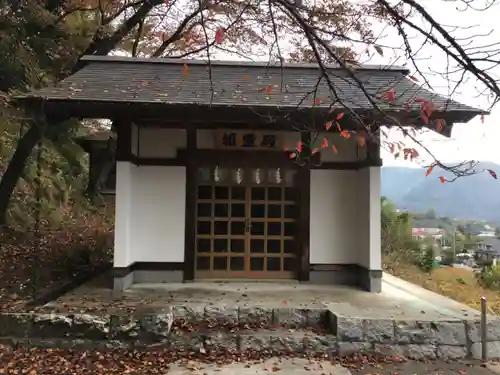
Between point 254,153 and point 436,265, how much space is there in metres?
8.19

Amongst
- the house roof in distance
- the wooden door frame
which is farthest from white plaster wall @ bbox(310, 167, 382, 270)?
the house roof in distance

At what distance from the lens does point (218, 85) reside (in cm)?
832

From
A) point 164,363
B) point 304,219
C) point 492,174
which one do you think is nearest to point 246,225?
point 304,219

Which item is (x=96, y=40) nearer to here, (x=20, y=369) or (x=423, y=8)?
(x=20, y=369)

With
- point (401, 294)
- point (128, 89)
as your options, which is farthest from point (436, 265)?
point (128, 89)

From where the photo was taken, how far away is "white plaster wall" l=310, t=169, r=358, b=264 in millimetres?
8625

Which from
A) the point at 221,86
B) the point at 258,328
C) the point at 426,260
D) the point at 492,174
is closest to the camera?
the point at 492,174

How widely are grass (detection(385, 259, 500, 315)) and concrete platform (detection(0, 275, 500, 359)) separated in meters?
3.32

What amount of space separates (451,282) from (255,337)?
7693 millimetres

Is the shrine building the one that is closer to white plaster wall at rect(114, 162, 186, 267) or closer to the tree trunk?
white plaster wall at rect(114, 162, 186, 267)

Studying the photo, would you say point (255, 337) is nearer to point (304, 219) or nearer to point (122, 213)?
point (304, 219)

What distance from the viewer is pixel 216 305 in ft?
21.8

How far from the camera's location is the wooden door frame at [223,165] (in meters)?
8.48

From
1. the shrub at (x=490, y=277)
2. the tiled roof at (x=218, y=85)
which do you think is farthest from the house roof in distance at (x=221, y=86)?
the shrub at (x=490, y=277)
